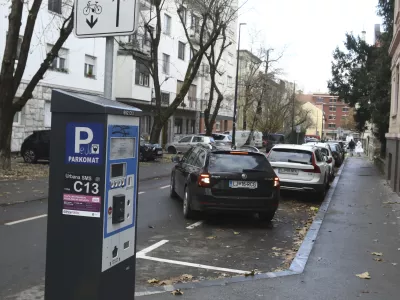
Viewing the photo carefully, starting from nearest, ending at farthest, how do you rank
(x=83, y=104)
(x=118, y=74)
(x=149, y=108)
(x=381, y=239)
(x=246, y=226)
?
(x=83, y=104), (x=381, y=239), (x=246, y=226), (x=118, y=74), (x=149, y=108)

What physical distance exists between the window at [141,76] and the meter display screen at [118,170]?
99.5 feet

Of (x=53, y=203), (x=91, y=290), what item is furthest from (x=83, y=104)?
(x=91, y=290)

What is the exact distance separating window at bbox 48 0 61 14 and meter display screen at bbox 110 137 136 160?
949 inches

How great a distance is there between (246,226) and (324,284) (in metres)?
3.65

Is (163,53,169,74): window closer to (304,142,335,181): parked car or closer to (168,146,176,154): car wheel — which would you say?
(168,146,176,154): car wheel

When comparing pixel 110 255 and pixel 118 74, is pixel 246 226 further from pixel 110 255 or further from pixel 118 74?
pixel 118 74

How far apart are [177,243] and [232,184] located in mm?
1808

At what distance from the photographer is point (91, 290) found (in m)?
3.15

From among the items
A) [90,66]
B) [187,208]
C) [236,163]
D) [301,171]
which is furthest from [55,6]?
[236,163]

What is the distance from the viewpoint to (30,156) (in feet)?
64.0

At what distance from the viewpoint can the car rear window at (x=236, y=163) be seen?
28.5 ft

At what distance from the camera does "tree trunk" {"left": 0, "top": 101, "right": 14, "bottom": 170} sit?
49.2 ft

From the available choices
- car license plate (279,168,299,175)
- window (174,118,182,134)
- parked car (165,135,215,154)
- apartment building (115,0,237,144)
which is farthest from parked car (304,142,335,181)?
window (174,118,182,134)

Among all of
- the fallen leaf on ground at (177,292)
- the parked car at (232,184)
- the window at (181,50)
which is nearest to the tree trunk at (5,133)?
the parked car at (232,184)
